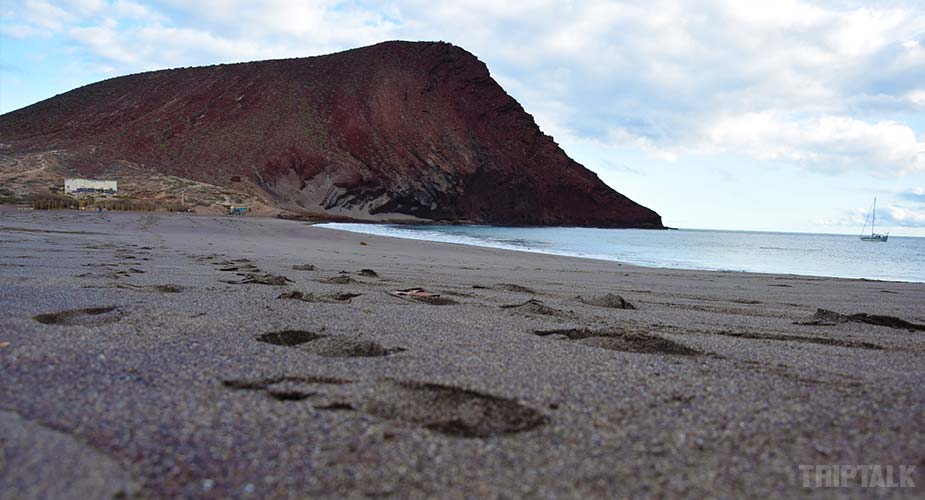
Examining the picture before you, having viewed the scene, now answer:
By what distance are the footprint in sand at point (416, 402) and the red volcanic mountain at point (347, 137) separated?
4965 cm

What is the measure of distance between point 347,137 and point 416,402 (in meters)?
61.6

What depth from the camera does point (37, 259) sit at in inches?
269

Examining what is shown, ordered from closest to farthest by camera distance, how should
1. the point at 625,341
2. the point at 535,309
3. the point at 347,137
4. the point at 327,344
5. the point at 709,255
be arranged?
the point at 327,344, the point at 625,341, the point at 535,309, the point at 709,255, the point at 347,137

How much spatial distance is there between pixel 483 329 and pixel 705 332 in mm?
1478

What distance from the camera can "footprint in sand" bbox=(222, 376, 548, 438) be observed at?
183 cm

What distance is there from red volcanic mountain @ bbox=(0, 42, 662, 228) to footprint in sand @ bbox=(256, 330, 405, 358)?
48675 mm

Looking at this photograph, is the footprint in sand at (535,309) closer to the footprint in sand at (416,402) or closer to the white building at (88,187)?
the footprint in sand at (416,402)

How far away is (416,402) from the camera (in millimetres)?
2027

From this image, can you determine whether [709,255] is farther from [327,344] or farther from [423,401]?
[423,401]

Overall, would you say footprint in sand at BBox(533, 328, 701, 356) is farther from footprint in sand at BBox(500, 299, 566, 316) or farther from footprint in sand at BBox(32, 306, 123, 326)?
footprint in sand at BBox(32, 306, 123, 326)

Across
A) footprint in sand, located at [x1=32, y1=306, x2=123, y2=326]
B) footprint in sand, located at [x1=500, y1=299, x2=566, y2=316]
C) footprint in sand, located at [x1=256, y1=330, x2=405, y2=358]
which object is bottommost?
footprint in sand, located at [x1=32, y1=306, x2=123, y2=326]

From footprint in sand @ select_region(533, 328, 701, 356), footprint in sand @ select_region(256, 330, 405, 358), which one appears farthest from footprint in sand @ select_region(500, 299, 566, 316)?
footprint in sand @ select_region(256, 330, 405, 358)

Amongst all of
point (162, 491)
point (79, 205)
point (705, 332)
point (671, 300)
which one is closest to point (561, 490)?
point (162, 491)

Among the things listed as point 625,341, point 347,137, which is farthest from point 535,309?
point 347,137
